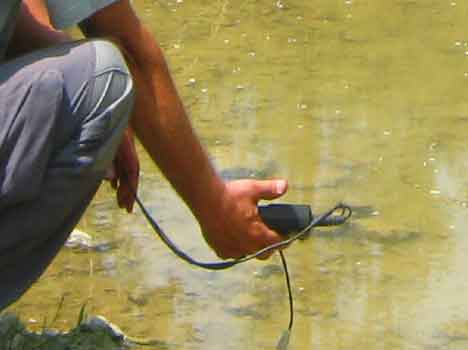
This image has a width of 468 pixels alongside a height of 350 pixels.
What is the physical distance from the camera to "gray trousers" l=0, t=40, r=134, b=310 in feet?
7.59

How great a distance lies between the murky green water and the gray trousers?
1.17 meters

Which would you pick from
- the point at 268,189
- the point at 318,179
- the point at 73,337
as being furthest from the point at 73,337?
the point at 318,179

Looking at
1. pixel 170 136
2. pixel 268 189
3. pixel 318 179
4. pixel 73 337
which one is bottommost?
pixel 318 179

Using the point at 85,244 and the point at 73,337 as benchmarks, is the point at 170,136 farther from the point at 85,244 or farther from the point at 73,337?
the point at 85,244

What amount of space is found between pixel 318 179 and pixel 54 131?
2.20 meters

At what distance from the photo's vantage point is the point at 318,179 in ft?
14.6

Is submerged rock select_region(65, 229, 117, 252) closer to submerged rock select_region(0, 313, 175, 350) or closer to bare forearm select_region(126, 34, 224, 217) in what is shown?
submerged rock select_region(0, 313, 175, 350)

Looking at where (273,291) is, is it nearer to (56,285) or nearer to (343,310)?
(343,310)

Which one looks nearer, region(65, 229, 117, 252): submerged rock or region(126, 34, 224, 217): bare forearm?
region(126, 34, 224, 217): bare forearm

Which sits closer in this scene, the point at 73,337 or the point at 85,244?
the point at 73,337

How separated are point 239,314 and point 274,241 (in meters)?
1.02

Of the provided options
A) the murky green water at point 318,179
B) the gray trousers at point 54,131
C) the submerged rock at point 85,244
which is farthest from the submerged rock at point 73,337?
the gray trousers at point 54,131

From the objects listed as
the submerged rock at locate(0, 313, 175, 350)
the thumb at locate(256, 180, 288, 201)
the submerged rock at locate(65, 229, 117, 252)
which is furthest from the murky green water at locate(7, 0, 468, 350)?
the thumb at locate(256, 180, 288, 201)

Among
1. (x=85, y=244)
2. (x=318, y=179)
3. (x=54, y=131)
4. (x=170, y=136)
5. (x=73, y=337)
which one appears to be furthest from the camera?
(x=318, y=179)
